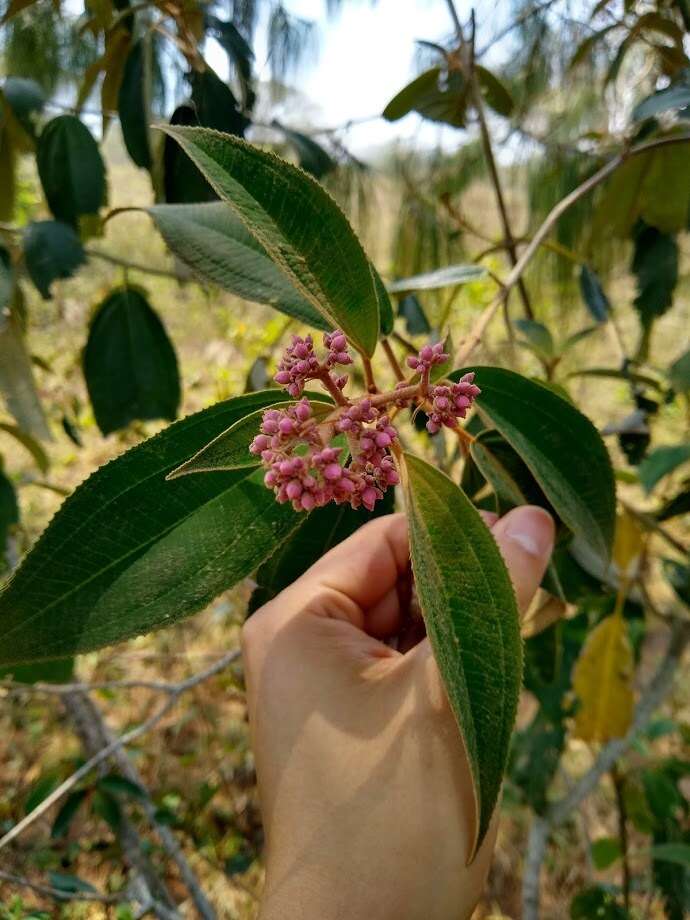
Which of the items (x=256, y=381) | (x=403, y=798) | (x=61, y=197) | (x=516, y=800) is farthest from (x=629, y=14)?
(x=516, y=800)

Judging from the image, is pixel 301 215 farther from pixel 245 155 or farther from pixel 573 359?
pixel 573 359

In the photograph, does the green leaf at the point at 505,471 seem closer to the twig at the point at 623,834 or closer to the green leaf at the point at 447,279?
the green leaf at the point at 447,279

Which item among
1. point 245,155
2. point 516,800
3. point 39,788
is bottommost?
point 516,800

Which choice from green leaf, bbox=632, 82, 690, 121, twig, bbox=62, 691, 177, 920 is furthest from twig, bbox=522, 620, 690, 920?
green leaf, bbox=632, 82, 690, 121

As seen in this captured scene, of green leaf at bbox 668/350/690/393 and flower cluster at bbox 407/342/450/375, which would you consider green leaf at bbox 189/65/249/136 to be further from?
green leaf at bbox 668/350/690/393

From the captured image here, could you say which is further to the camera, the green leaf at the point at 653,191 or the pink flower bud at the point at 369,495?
the green leaf at the point at 653,191

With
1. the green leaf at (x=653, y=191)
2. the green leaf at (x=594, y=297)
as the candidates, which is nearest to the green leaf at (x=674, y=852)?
the green leaf at (x=594, y=297)
